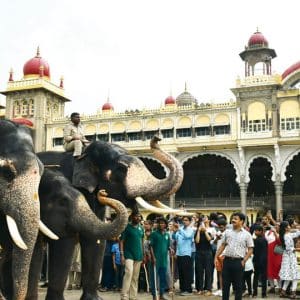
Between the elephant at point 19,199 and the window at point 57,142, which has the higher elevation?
the window at point 57,142

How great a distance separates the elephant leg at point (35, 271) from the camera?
13.4 ft

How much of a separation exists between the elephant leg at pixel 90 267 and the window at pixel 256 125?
2100cm

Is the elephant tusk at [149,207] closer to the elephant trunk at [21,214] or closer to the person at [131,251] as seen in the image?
the person at [131,251]

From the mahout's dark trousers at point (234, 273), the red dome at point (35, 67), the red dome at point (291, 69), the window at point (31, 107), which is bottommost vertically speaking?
the mahout's dark trousers at point (234, 273)

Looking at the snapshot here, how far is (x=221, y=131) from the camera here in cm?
2600

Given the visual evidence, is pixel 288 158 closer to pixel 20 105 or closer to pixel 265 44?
pixel 265 44

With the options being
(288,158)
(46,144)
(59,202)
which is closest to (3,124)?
(59,202)

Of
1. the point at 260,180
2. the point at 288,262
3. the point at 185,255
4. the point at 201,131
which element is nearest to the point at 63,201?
the point at 185,255

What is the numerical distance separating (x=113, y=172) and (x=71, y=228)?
1.00 m

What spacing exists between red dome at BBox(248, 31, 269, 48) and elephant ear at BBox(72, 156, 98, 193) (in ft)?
76.5

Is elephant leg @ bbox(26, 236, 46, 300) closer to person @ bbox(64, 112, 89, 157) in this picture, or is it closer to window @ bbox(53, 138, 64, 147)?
person @ bbox(64, 112, 89, 157)

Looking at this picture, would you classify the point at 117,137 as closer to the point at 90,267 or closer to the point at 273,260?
the point at 273,260

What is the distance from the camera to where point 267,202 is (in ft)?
86.2

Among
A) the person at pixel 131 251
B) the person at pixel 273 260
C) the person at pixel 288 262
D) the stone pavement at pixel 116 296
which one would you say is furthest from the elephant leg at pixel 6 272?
the person at pixel 273 260
